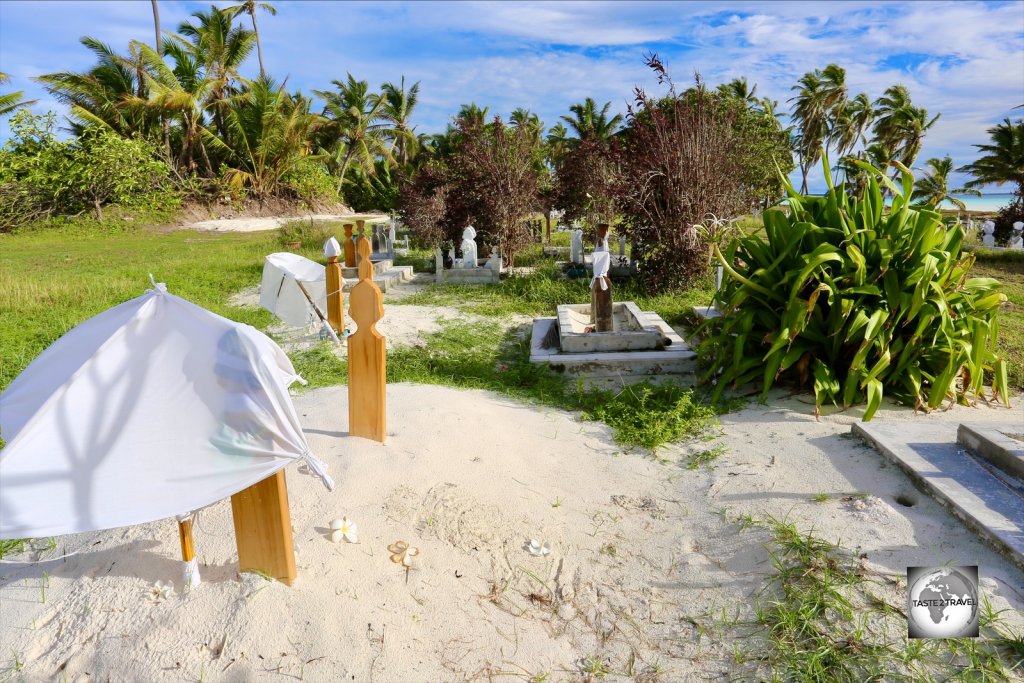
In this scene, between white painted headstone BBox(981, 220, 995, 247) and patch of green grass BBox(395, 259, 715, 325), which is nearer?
patch of green grass BBox(395, 259, 715, 325)

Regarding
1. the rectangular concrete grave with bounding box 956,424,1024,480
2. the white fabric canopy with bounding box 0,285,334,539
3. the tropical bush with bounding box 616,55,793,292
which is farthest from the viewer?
the tropical bush with bounding box 616,55,793,292

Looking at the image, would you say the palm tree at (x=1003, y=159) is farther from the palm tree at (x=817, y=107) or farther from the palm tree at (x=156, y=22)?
the palm tree at (x=156, y=22)

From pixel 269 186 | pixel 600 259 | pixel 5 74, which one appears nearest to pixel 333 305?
pixel 600 259

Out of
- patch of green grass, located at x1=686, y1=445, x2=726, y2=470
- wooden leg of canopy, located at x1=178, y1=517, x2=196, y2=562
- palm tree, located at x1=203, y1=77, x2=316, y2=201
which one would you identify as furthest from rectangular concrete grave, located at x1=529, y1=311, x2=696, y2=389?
palm tree, located at x1=203, y1=77, x2=316, y2=201

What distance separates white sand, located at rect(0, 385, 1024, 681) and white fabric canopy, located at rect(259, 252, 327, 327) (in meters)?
3.31

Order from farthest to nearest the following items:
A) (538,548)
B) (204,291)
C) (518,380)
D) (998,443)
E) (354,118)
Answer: (354,118), (204,291), (518,380), (998,443), (538,548)

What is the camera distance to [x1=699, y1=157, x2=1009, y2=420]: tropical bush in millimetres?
4320

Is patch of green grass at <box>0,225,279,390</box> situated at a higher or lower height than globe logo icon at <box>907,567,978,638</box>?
higher

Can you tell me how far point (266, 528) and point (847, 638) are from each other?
2146 mm

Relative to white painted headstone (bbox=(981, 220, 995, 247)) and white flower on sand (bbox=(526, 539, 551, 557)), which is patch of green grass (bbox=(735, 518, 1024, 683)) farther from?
white painted headstone (bbox=(981, 220, 995, 247))

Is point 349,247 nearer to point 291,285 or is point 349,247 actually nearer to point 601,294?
point 291,285

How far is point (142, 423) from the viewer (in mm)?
1908

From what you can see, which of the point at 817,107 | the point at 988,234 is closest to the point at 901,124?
the point at 817,107

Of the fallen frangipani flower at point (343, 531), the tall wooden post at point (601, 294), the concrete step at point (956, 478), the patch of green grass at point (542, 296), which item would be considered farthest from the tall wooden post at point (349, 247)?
the concrete step at point (956, 478)
